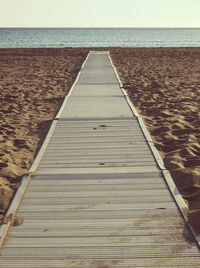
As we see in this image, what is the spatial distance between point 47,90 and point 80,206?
7005 millimetres

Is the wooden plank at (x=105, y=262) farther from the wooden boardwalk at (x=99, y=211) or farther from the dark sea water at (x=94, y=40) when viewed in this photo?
the dark sea water at (x=94, y=40)

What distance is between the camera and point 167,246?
2496 millimetres

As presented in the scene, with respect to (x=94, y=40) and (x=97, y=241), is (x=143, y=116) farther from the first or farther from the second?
(x=94, y=40)

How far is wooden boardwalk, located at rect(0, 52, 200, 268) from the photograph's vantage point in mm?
2404

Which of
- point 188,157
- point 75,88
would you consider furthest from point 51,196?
point 75,88

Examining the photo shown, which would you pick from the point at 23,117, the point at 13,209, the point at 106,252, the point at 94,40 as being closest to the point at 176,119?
the point at 23,117

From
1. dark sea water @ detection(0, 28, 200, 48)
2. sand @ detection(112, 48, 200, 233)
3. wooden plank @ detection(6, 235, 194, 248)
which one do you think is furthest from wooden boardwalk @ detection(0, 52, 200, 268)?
dark sea water @ detection(0, 28, 200, 48)

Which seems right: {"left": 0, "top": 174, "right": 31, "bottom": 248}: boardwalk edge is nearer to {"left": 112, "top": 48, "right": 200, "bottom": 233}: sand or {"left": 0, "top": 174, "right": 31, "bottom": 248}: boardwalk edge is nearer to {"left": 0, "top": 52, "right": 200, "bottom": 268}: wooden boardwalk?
{"left": 0, "top": 52, "right": 200, "bottom": 268}: wooden boardwalk

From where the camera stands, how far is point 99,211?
296 cm

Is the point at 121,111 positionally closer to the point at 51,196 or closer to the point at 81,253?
the point at 51,196

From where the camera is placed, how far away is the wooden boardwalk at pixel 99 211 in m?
2.40

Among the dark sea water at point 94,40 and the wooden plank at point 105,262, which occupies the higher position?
the wooden plank at point 105,262

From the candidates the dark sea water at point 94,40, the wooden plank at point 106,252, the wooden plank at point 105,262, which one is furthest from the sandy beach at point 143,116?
the dark sea water at point 94,40

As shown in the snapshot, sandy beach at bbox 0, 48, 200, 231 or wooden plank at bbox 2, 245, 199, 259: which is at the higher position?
wooden plank at bbox 2, 245, 199, 259
